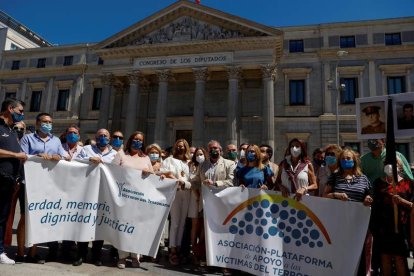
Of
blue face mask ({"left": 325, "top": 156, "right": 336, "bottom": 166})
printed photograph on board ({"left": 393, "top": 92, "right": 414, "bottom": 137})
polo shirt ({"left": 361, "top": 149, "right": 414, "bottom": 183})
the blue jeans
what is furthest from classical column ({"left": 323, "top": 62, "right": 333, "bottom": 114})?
the blue jeans

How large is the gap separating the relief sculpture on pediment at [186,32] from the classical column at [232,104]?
10.5 feet

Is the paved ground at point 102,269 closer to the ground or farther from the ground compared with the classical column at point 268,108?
closer to the ground

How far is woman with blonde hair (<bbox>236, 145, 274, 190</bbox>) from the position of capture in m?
5.60

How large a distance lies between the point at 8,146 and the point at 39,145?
581mm

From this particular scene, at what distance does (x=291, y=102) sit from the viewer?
89.5 feet

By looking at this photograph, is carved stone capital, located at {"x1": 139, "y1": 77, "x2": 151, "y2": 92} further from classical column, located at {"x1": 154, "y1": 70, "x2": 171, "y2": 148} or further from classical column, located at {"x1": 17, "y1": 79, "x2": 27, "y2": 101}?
classical column, located at {"x1": 17, "y1": 79, "x2": 27, "y2": 101}

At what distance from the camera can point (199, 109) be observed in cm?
2405

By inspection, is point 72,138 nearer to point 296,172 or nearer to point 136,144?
point 136,144

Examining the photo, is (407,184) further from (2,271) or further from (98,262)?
(2,271)

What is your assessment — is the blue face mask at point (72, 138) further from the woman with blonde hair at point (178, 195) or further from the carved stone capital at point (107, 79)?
the carved stone capital at point (107, 79)

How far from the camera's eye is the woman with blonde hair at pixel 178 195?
594 centimetres

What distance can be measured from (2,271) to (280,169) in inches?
175

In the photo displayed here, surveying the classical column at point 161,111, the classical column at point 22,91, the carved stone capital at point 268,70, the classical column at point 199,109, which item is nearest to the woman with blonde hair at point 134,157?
the classical column at point 199,109

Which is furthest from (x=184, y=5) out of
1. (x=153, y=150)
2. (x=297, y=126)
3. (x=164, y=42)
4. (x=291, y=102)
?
(x=153, y=150)
